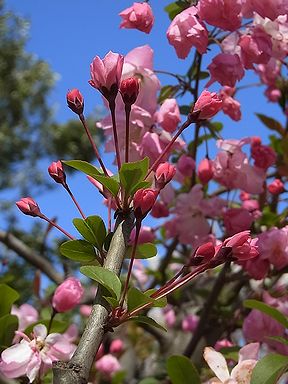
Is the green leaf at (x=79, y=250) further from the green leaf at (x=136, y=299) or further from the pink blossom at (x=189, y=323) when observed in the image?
the pink blossom at (x=189, y=323)

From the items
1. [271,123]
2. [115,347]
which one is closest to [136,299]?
[271,123]

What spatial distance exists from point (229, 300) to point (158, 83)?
1.07 meters

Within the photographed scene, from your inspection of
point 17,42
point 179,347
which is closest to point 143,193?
A: point 179,347

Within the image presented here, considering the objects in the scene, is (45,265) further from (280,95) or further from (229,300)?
(280,95)

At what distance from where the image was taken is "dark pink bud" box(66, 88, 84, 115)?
97 centimetres

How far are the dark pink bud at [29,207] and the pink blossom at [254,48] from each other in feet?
2.15

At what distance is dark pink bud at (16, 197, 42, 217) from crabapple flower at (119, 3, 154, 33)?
1.74 feet

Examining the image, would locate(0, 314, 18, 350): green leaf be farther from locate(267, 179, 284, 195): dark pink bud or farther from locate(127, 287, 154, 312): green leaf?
locate(267, 179, 284, 195): dark pink bud

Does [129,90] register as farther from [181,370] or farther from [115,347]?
[115,347]

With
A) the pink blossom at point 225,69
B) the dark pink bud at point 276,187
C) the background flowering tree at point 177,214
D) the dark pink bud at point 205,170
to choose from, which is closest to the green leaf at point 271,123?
the background flowering tree at point 177,214

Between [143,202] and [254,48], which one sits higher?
[254,48]

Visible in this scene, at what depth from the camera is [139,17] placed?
4.37 feet

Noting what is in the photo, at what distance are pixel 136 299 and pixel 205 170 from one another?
2.87 ft

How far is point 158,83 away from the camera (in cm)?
138
